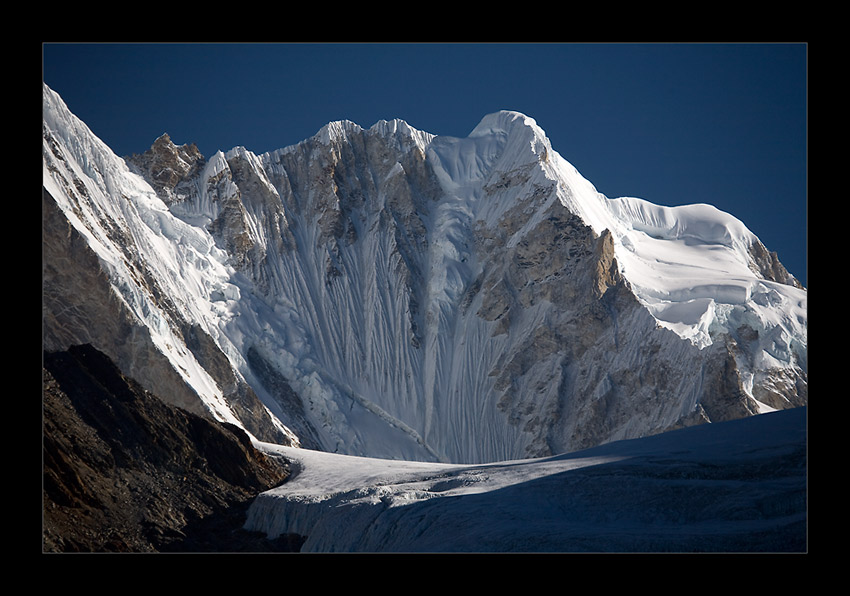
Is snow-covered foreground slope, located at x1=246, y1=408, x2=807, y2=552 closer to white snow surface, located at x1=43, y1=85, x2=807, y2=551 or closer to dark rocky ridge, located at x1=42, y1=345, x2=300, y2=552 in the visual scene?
white snow surface, located at x1=43, y1=85, x2=807, y2=551

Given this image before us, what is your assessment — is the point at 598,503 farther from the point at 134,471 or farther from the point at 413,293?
the point at 413,293

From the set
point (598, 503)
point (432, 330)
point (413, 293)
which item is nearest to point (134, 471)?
point (598, 503)

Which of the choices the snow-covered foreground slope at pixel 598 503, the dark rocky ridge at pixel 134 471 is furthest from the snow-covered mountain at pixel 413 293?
the snow-covered foreground slope at pixel 598 503

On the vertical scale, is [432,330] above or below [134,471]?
above

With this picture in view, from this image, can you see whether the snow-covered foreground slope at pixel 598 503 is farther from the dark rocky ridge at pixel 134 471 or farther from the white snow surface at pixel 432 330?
the dark rocky ridge at pixel 134 471
